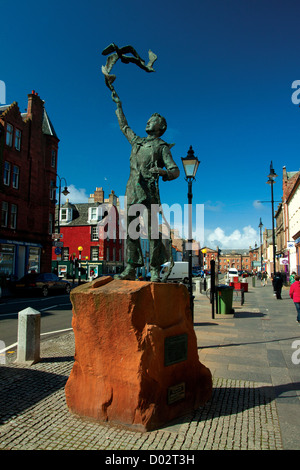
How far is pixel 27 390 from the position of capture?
4.59 metres

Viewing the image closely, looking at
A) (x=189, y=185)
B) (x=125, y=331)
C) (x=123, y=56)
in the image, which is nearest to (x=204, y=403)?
(x=125, y=331)

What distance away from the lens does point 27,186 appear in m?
28.9

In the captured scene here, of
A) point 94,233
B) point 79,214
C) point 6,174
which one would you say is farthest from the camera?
point 79,214

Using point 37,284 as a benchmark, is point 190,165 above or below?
above

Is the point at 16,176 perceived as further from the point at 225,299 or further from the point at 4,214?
the point at 225,299

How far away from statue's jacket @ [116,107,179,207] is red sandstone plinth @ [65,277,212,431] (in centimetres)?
134

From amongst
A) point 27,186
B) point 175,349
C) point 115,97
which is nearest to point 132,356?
point 175,349

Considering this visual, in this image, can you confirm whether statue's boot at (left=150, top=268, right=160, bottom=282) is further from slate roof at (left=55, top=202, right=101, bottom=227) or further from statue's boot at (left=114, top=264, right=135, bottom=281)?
slate roof at (left=55, top=202, right=101, bottom=227)

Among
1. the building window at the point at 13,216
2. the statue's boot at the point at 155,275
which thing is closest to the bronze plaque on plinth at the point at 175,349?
the statue's boot at the point at 155,275

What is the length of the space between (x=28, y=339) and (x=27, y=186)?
82.4 feet

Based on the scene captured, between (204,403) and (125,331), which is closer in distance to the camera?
(125,331)

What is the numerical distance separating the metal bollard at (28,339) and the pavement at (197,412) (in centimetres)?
17
